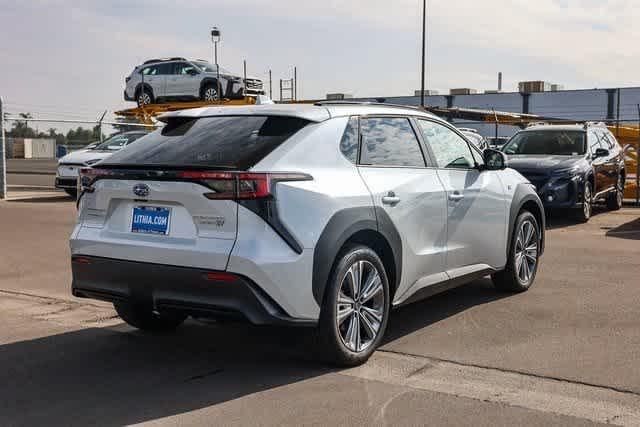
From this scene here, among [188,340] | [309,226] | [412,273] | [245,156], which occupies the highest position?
[245,156]

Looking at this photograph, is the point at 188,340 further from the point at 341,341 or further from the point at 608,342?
the point at 608,342

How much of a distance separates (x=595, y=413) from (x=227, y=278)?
2.13 meters

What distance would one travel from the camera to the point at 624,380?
15.8 feet

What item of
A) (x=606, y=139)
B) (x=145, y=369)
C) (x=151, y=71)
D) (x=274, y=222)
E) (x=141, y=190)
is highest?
(x=151, y=71)

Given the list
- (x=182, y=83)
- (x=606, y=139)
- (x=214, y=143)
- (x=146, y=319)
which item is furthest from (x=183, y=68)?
(x=214, y=143)

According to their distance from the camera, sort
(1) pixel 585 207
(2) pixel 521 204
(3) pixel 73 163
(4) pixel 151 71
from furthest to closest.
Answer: (4) pixel 151 71
(3) pixel 73 163
(1) pixel 585 207
(2) pixel 521 204

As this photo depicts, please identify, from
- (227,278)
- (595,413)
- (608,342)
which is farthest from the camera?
(608,342)

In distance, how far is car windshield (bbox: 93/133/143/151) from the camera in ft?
62.1

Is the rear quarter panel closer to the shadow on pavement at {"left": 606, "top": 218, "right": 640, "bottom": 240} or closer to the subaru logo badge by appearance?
the subaru logo badge

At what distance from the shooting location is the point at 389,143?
5793 mm

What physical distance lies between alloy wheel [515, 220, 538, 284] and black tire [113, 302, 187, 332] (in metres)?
3.23

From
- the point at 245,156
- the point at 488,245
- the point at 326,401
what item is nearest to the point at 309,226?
the point at 245,156

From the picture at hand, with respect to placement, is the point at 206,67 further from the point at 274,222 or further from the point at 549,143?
the point at 274,222

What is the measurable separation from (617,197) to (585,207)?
9.09ft
